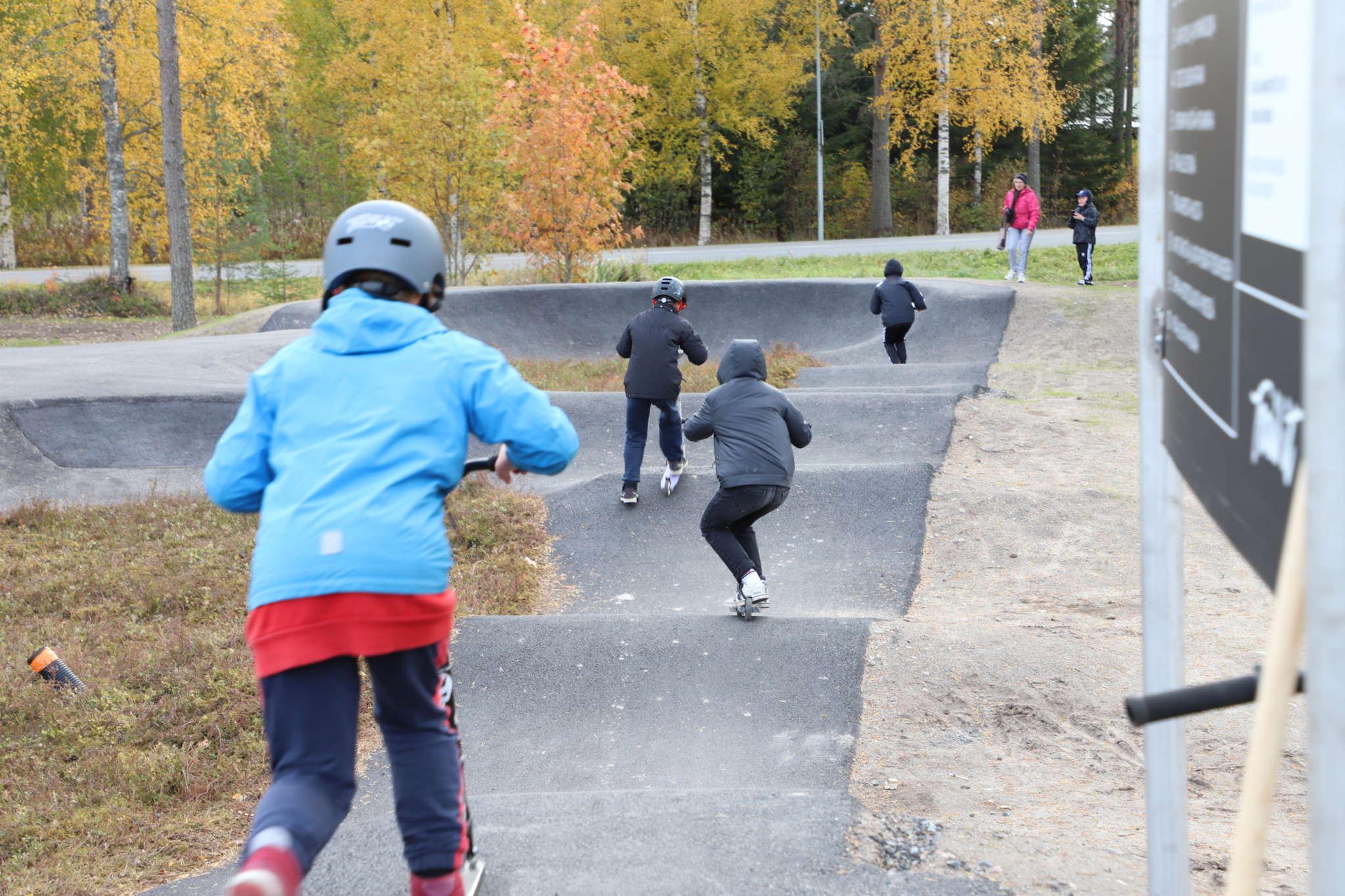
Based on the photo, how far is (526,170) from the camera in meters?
20.8

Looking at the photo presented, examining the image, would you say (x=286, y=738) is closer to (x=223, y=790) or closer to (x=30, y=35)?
(x=223, y=790)

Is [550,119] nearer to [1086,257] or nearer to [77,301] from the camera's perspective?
[1086,257]

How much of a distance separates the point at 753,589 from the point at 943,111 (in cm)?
2873

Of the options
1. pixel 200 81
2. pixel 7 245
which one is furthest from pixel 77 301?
pixel 7 245

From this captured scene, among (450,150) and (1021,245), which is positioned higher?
(450,150)

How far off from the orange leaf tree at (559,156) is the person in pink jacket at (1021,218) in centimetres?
675

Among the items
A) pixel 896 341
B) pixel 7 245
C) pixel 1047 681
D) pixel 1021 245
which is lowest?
pixel 1047 681

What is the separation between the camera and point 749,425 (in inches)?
258

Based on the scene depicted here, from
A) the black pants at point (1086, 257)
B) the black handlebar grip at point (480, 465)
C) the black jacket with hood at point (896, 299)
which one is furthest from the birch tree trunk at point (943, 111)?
the black handlebar grip at point (480, 465)

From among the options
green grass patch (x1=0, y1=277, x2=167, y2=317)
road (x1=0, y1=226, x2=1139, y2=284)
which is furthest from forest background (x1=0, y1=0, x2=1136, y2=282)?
road (x1=0, y1=226, x2=1139, y2=284)

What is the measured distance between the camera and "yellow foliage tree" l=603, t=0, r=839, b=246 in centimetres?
3350

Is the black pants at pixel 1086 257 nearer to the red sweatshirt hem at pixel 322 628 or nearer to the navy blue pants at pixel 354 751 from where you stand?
the navy blue pants at pixel 354 751

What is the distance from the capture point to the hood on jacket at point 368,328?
9.00 feet

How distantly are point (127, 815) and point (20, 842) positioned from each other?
0.35m
